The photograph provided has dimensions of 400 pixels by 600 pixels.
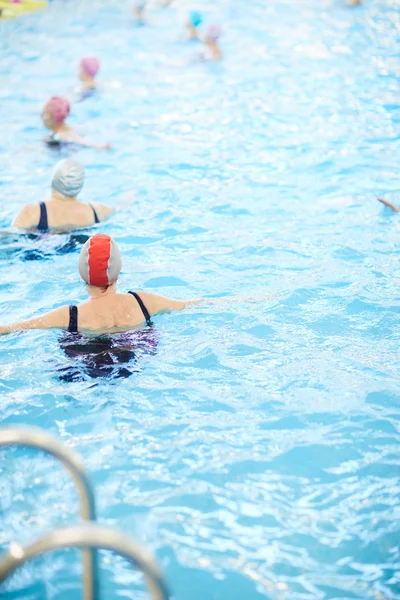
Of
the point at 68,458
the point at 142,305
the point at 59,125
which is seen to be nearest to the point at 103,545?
the point at 68,458

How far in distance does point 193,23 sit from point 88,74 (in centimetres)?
453

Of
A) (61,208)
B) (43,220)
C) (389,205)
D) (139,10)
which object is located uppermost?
(139,10)

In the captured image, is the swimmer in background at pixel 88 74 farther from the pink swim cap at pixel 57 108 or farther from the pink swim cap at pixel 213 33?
the pink swim cap at pixel 213 33

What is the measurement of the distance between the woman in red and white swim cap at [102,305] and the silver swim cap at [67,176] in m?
2.08

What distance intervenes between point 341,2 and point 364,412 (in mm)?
15303

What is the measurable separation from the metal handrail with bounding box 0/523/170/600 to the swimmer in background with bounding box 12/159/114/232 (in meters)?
4.92

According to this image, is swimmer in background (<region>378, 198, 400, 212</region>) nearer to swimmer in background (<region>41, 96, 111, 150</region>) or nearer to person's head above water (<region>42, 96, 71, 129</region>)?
swimmer in background (<region>41, 96, 111, 150</region>)

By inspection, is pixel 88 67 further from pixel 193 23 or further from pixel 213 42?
pixel 193 23

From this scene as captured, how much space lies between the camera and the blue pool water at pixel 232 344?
3756mm

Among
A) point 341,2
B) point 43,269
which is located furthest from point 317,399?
point 341,2

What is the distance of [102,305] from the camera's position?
507cm

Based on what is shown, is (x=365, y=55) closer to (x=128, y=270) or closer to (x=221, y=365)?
(x=128, y=270)

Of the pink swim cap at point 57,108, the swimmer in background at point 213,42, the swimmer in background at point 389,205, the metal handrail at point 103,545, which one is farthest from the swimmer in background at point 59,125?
the metal handrail at point 103,545

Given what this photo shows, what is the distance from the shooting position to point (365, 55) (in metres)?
13.5
